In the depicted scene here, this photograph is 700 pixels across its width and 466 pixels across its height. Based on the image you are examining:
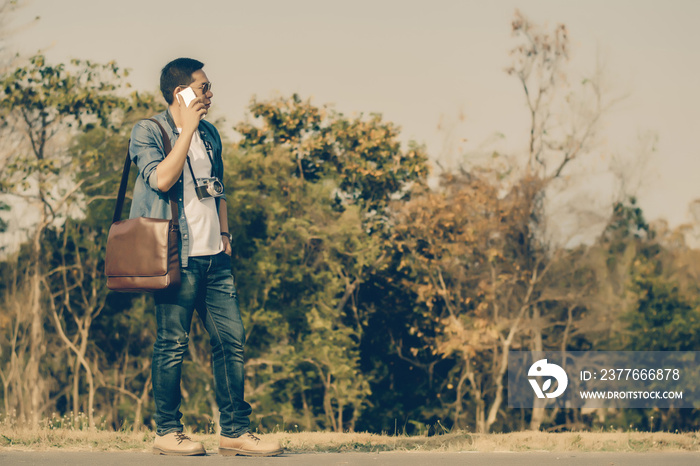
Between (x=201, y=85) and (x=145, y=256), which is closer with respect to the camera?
(x=145, y=256)

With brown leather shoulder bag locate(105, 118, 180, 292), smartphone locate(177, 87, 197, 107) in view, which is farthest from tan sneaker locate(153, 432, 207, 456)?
smartphone locate(177, 87, 197, 107)

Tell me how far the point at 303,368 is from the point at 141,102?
10357mm

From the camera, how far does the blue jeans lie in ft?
14.4

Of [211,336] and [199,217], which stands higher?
[199,217]

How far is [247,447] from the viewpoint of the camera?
448 centimetres

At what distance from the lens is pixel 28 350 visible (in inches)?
1132

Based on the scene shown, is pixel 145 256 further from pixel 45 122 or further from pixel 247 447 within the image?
pixel 45 122

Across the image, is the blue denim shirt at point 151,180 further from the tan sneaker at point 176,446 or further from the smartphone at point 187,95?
the tan sneaker at point 176,446

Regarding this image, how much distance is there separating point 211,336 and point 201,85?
Result: 1311 mm

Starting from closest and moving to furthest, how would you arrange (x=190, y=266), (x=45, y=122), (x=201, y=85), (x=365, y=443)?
(x=190, y=266) < (x=201, y=85) < (x=365, y=443) < (x=45, y=122)

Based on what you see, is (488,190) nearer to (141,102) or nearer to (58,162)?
(141,102)

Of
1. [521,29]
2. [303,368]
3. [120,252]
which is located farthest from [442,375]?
[120,252]

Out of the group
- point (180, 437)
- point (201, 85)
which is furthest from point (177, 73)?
point (180, 437)

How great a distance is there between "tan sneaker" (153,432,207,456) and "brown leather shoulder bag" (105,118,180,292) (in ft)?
2.57
